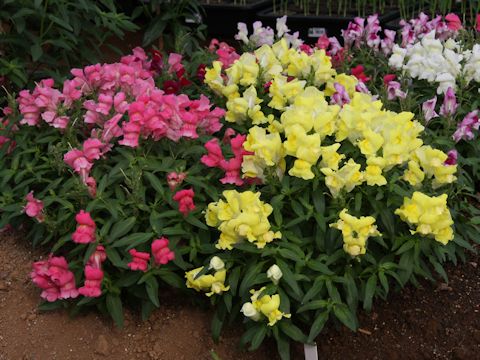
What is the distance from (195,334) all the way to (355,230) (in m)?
0.81

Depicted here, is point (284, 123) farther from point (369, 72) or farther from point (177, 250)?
point (369, 72)

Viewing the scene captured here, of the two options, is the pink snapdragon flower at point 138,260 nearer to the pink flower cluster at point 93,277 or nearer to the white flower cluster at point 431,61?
the pink flower cluster at point 93,277

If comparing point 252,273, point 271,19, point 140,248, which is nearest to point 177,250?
point 140,248

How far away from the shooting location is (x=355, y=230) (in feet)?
9.67

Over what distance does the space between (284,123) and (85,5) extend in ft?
4.88

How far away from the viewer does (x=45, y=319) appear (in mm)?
3232

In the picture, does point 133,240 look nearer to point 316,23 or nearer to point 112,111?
point 112,111

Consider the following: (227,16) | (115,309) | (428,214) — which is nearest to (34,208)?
(115,309)

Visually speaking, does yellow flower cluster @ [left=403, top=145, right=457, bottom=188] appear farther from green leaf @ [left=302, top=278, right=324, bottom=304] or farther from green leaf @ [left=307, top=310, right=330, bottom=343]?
green leaf @ [left=307, top=310, right=330, bottom=343]

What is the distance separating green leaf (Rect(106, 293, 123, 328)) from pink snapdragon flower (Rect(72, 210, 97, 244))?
27cm

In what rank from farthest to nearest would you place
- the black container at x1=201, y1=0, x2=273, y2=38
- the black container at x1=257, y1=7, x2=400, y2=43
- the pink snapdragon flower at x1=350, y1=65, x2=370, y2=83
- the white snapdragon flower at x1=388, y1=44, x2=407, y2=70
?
the black container at x1=201, y1=0, x2=273, y2=38, the black container at x1=257, y1=7, x2=400, y2=43, the white snapdragon flower at x1=388, y1=44, x2=407, y2=70, the pink snapdragon flower at x1=350, y1=65, x2=370, y2=83

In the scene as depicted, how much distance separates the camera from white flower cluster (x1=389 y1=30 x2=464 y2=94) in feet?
13.3

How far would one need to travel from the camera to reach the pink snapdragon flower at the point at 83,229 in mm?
3012

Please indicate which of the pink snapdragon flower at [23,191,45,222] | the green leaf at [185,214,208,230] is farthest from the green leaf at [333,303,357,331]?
the pink snapdragon flower at [23,191,45,222]
